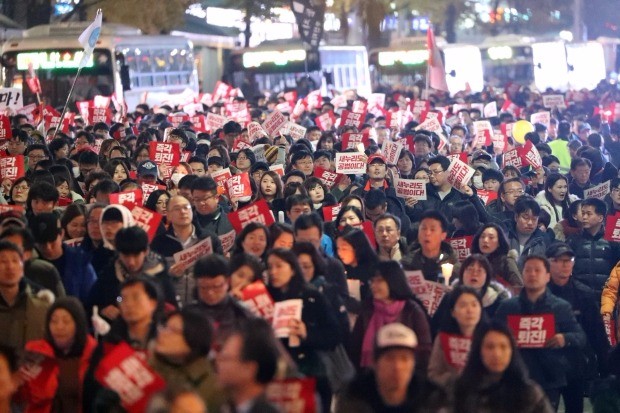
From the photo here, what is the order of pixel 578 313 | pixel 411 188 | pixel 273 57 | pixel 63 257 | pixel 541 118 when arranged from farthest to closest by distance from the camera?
pixel 273 57
pixel 541 118
pixel 411 188
pixel 578 313
pixel 63 257

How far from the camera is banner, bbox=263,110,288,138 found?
19453 mm

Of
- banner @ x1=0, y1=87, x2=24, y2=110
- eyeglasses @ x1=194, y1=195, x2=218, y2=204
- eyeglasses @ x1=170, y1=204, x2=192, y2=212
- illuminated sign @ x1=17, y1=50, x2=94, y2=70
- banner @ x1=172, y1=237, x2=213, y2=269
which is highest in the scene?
illuminated sign @ x1=17, y1=50, x2=94, y2=70

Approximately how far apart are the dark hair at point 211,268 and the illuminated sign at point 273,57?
32257mm

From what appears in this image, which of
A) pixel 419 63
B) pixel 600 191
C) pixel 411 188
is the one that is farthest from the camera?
pixel 419 63

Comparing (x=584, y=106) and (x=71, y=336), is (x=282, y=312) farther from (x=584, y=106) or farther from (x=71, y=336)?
(x=584, y=106)

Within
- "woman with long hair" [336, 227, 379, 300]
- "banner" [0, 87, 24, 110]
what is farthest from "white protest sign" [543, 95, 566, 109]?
"woman with long hair" [336, 227, 379, 300]

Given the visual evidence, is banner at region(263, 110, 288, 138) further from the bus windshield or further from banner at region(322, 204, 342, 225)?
the bus windshield

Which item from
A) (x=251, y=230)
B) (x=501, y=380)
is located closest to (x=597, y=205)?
(x=251, y=230)

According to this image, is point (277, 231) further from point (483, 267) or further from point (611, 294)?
point (611, 294)

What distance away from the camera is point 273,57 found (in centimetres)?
3984

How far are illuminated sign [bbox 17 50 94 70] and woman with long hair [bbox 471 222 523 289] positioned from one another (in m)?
21.1

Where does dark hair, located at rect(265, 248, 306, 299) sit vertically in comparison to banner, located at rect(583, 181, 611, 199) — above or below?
above

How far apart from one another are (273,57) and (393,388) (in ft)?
113

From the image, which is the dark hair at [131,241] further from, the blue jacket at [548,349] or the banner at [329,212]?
the banner at [329,212]
